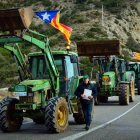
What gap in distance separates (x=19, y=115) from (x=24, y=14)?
10.7ft

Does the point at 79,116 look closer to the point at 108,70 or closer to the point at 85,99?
the point at 85,99

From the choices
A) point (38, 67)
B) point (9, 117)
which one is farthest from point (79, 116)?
point (9, 117)

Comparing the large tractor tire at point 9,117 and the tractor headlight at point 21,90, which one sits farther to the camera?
the large tractor tire at point 9,117

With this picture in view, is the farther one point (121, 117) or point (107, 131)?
point (121, 117)

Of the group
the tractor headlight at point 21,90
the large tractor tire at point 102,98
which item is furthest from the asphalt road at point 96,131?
the large tractor tire at point 102,98

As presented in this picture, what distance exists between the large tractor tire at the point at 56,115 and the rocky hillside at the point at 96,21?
1678 inches

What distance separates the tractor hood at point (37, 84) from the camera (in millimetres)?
13965

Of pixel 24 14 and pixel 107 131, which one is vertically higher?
pixel 24 14

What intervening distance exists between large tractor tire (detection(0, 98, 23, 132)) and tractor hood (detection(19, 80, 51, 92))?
699 mm

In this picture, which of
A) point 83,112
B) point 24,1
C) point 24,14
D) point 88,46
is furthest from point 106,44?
point 24,1

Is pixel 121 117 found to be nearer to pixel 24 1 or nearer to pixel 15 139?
pixel 15 139

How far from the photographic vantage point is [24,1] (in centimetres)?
8906

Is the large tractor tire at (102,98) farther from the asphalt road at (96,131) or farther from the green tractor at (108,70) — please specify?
the asphalt road at (96,131)

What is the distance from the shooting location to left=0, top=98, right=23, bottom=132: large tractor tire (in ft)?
46.2
